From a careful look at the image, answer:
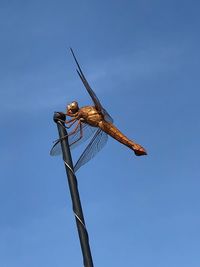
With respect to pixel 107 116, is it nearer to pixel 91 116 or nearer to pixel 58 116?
pixel 91 116

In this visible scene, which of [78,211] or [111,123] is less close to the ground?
[111,123]

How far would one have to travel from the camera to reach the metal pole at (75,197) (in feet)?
21.1

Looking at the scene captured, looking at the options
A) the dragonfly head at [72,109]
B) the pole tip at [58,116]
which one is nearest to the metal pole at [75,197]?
the pole tip at [58,116]

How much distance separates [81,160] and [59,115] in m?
0.92

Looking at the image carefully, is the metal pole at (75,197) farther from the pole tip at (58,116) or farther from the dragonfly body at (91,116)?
the dragonfly body at (91,116)

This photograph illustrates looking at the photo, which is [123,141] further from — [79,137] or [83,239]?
[83,239]

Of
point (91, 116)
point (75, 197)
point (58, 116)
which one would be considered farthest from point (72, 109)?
point (75, 197)

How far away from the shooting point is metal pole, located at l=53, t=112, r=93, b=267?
6422mm

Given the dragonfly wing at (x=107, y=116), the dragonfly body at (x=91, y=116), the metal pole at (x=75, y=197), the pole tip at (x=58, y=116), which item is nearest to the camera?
the metal pole at (x=75, y=197)

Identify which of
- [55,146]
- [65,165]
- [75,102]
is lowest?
[65,165]

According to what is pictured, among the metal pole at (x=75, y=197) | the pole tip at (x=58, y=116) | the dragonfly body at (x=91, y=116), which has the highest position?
Result: the dragonfly body at (x=91, y=116)

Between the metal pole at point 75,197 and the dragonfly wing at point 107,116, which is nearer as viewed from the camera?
the metal pole at point 75,197

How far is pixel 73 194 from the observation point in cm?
684

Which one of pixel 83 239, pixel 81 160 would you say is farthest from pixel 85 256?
pixel 81 160
